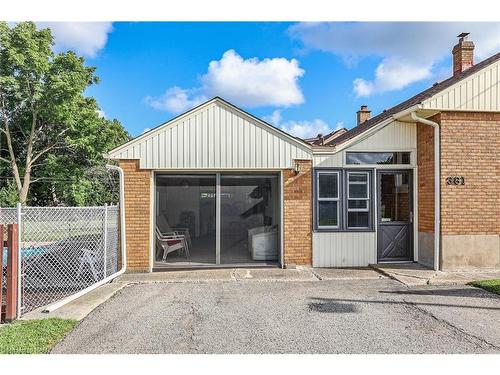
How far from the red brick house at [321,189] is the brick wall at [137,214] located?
0.08ft

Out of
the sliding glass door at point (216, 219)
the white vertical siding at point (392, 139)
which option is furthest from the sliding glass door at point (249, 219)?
the white vertical siding at point (392, 139)

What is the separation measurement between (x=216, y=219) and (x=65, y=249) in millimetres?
3463

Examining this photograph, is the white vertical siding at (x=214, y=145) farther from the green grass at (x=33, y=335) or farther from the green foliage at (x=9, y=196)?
the green foliage at (x=9, y=196)

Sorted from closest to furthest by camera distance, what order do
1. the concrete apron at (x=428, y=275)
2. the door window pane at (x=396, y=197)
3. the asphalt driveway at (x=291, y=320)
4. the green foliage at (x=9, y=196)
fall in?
1. the asphalt driveway at (x=291, y=320)
2. the concrete apron at (x=428, y=275)
3. the door window pane at (x=396, y=197)
4. the green foliage at (x=9, y=196)

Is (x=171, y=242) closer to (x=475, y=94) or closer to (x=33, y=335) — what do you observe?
(x=33, y=335)

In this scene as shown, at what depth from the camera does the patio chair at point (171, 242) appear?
8930 millimetres

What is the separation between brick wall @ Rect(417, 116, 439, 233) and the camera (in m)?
8.58

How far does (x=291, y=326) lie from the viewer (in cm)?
494

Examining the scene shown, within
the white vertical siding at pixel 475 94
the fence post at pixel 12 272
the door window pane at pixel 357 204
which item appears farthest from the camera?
the door window pane at pixel 357 204

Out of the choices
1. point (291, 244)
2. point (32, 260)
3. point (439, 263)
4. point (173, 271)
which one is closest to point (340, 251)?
point (291, 244)

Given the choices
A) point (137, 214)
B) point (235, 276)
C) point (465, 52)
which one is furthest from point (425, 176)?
point (137, 214)

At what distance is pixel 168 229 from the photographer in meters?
8.99

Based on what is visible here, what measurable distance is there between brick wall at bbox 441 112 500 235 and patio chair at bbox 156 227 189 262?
20.9ft

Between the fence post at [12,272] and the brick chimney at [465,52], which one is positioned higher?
the brick chimney at [465,52]
